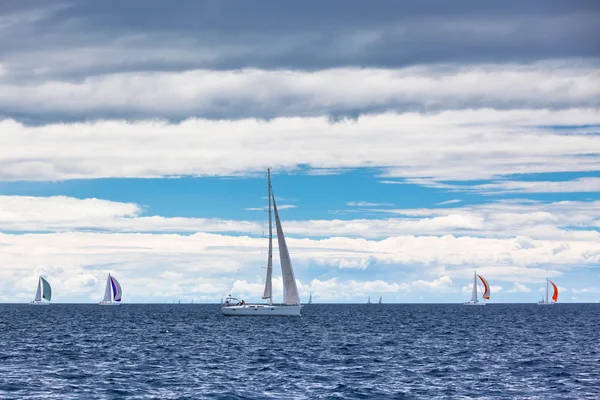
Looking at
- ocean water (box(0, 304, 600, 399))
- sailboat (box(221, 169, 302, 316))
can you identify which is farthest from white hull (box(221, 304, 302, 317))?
ocean water (box(0, 304, 600, 399))

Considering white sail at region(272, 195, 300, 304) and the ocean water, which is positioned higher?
white sail at region(272, 195, 300, 304)

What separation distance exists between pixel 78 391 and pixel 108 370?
9.53 meters

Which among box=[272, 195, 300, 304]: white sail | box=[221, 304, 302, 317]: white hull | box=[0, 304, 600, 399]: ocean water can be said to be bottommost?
box=[0, 304, 600, 399]: ocean water

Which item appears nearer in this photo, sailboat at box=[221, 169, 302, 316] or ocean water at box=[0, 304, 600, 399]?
ocean water at box=[0, 304, 600, 399]

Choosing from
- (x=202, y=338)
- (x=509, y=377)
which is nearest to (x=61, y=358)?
(x=202, y=338)

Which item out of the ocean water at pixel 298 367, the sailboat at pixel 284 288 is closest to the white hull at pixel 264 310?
the sailboat at pixel 284 288

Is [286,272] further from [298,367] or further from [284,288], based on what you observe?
[298,367]

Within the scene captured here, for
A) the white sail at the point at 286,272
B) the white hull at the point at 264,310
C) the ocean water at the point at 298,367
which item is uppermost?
the white sail at the point at 286,272

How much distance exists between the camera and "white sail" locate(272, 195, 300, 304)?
118 m

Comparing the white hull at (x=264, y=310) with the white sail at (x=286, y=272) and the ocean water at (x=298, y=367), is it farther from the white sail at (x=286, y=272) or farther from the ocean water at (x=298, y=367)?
the ocean water at (x=298, y=367)

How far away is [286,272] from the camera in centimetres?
11856

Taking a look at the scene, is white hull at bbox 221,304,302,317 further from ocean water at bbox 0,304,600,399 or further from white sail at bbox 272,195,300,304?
ocean water at bbox 0,304,600,399

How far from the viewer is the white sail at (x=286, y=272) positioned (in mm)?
118438

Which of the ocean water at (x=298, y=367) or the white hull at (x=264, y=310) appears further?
the white hull at (x=264, y=310)
